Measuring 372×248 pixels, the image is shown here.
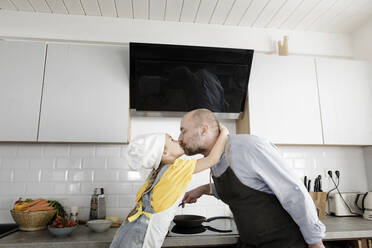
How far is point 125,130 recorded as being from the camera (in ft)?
6.77

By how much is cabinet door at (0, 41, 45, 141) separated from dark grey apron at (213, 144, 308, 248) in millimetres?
1517

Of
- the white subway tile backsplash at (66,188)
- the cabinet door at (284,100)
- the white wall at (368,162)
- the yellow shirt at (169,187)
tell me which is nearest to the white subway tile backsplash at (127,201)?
the white subway tile backsplash at (66,188)

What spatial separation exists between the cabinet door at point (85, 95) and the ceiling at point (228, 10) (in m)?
0.43

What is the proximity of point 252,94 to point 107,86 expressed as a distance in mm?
1185

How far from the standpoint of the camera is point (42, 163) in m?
2.25

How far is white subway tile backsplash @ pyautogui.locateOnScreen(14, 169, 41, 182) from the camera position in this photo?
220 cm

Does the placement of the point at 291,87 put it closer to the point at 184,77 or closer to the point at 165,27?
the point at 184,77

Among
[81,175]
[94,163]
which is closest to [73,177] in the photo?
[81,175]

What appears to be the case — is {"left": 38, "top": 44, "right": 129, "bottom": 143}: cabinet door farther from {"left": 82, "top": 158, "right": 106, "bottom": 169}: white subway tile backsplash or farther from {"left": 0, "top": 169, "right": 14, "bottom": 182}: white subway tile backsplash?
{"left": 0, "top": 169, "right": 14, "bottom": 182}: white subway tile backsplash

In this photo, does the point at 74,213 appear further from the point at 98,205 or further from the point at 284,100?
the point at 284,100

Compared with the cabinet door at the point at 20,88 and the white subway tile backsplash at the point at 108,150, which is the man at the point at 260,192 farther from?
the cabinet door at the point at 20,88

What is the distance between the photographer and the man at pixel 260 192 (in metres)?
1.23

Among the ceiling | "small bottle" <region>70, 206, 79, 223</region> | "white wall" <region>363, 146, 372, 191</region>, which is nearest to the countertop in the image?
"small bottle" <region>70, 206, 79, 223</region>

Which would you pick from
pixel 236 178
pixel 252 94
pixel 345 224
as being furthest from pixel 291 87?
pixel 236 178
